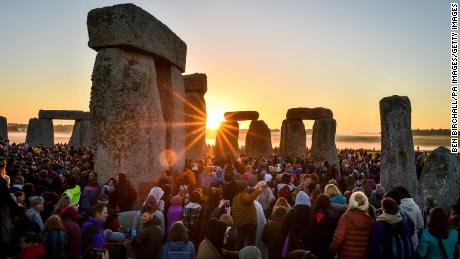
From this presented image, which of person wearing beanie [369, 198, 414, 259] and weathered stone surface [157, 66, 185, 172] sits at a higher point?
weathered stone surface [157, 66, 185, 172]

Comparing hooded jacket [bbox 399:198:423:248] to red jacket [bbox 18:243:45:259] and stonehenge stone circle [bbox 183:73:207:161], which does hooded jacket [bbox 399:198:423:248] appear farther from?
stonehenge stone circle [bbox 183:73:207:161]

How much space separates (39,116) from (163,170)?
2427cm

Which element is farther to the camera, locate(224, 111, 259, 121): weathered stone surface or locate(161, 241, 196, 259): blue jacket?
locate(224, 111, 259, 121): weathered stone surface

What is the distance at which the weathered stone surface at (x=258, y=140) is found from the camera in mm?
24938

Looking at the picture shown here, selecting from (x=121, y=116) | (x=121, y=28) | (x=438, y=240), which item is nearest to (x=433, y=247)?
(x=438, y=240)

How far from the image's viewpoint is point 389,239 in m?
4.57

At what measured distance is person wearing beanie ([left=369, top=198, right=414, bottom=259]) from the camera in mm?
4547

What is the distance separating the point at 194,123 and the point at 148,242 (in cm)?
1380

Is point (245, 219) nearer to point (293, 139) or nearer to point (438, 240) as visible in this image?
point (438, 240)

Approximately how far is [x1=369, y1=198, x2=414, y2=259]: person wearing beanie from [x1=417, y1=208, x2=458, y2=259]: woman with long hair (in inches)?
11.1

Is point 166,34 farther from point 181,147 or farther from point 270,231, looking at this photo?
point 270,231

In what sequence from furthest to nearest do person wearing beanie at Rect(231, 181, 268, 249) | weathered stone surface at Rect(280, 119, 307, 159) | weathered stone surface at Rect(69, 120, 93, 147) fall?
weathered stone surface at Rect(69, 120, 93, 147)
weathered stone surface at Rect(280, 119, 307, 159)
person wearing beanie at Rect(231, 181, 268, 249)

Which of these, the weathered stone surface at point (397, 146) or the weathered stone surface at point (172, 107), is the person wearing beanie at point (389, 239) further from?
A: the weathered stone surface at point (172, 107)

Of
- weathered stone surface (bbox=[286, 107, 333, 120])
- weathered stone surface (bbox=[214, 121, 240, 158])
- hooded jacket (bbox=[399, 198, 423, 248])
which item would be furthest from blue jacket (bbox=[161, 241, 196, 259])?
weathered stone surface (bbox=[214, 121, 240, 158])
